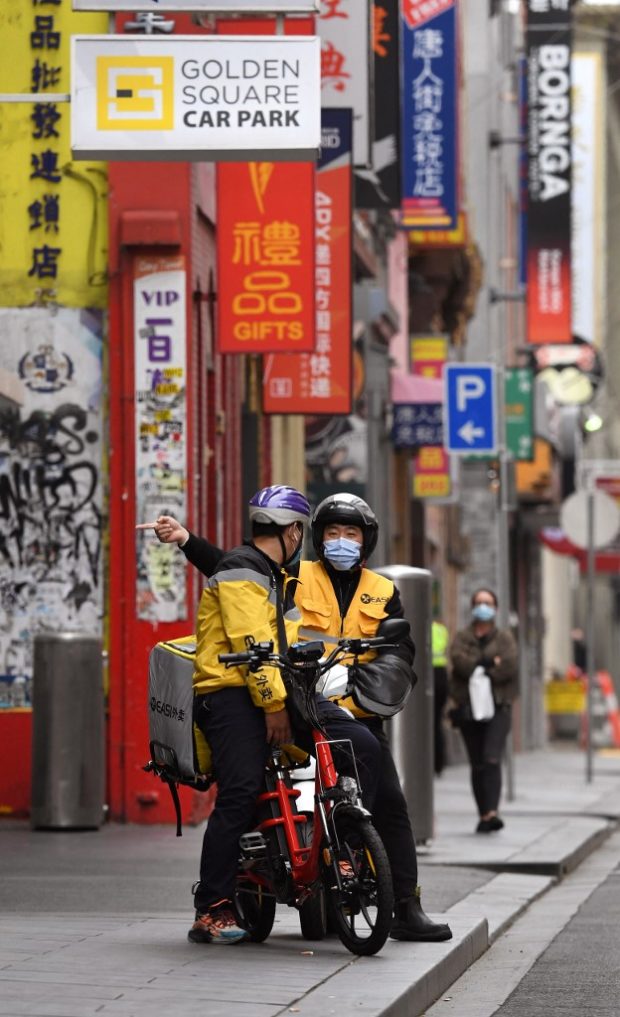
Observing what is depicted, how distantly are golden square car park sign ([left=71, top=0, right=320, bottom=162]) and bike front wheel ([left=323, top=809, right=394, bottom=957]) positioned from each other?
4024mm

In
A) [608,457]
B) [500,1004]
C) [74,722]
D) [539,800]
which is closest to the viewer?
[500,1004]

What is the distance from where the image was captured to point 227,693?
31.1ft

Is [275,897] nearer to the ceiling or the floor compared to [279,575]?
nearer to the floor

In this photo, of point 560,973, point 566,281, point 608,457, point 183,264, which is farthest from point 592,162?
point 560,973

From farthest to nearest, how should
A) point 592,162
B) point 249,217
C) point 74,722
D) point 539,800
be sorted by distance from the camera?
point 592,162, point 539,800, point 249,217, point 74,722

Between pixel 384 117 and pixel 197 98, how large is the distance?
8.66 meters

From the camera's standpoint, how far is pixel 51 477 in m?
16.3

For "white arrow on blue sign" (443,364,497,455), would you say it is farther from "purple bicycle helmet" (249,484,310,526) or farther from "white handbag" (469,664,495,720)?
"purple bicycle helmet" (249,484,310,526)

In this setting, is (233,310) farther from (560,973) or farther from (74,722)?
(560,973)

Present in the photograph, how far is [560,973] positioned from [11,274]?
25.2 feet

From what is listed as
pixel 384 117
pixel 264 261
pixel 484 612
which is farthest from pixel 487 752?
pixel 384 117

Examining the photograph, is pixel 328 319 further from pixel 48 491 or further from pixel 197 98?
pixel 197 98

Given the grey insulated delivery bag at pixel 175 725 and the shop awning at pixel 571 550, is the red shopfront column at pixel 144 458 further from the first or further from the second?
the shop awning at pixel 571 550

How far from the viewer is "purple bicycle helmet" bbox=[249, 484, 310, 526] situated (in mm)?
9617
